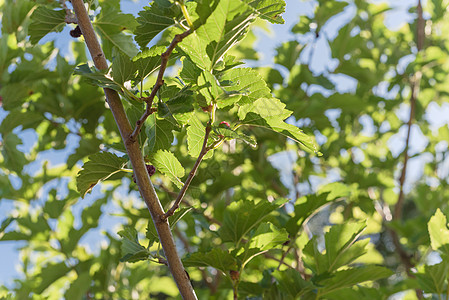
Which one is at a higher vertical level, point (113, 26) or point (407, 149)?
point (113, 26)

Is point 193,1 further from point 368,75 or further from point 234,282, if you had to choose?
point 368,75

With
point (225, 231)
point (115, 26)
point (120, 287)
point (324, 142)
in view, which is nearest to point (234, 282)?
point (225, 231)

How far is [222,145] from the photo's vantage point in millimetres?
1401

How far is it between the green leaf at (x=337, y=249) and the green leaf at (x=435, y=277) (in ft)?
0.35

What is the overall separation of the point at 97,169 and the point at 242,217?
0.86 ft

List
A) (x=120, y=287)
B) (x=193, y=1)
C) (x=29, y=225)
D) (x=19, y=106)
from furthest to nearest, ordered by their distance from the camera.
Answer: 1. (x=120, y=287)
2. (x=29, y=225)
3. (x=19, y=106)
4. (x=193, y=1)

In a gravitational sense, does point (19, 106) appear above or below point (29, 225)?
above

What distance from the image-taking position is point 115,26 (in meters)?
0.79

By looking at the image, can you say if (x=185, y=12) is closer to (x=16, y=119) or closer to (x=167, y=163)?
(x=167, y=163)

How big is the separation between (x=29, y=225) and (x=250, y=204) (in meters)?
0.75

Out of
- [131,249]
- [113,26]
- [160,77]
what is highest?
[113,26]

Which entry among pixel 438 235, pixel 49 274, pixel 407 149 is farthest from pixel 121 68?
pixel 407 149

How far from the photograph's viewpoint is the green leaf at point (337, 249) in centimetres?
76

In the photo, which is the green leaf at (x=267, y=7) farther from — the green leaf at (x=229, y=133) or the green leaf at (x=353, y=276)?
the green leaf at (x=353, y=276)
